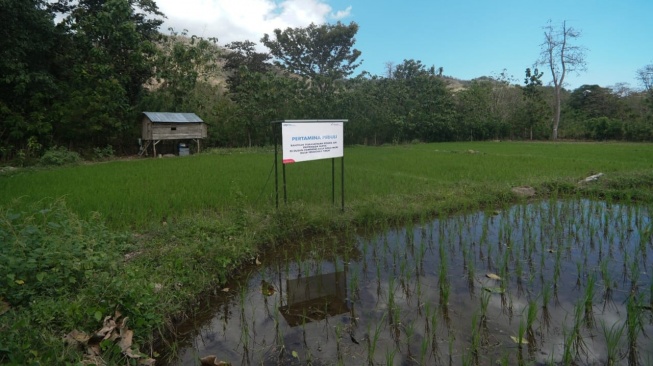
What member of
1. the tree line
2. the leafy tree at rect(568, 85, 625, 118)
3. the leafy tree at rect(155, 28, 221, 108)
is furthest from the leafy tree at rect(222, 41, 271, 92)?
the leafy tree at rect(568, 85, 625, 118)

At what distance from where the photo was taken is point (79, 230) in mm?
3889

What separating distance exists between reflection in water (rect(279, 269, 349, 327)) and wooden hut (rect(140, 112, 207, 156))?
1573cm

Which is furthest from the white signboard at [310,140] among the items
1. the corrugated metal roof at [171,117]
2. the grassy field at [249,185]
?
the corrugated metal roof at [171,117]

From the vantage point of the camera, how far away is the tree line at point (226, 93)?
49.8 feet

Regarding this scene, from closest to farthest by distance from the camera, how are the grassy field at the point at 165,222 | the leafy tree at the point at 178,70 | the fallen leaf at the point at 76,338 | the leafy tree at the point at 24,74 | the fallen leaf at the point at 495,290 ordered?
the fallen leaf at the point at 76,338 < the grassy field at the point at 165,222 < the fallen leaf at the point at 495,290 < the leafy tree at the point at 24,74 < the leafy tree at the point at 178,70

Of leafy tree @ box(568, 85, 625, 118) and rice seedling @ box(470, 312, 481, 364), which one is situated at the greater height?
leafy tree @ box(568, 85, 625, 118)

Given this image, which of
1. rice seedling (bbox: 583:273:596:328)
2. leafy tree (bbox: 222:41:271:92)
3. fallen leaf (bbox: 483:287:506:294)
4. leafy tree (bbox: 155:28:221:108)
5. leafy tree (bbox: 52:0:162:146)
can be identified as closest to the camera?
rice seedling (bbox: 583:273:596:328)

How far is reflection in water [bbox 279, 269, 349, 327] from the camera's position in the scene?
344cm

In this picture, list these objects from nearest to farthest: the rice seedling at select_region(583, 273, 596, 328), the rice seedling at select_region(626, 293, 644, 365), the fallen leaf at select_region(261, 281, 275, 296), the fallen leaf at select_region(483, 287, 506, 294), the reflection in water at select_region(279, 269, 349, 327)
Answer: the rice seedling at select_region(626, 293, 644, 365) → the rice seedling at select_region(583, 273, 596, 328) → the reflection in water at select_region(279, 269, 349, 327) → the fallen leaf at select_region(483, 287, 506, 294) → the fallen leaf at select_region(261, 281, 275, 296)

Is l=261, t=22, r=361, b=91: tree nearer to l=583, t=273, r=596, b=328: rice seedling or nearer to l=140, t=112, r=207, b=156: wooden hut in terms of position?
l=140, t=112, r=207, b=156: wooden hut

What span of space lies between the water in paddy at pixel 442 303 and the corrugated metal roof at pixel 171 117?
48.6 ft

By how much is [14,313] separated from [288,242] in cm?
329

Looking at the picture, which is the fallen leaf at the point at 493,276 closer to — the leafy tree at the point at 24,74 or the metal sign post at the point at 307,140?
the metal sign post at the point at 307,140

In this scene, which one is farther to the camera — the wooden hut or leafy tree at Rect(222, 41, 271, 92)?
leafy tree at Rect(222, 41, 271, 92)
